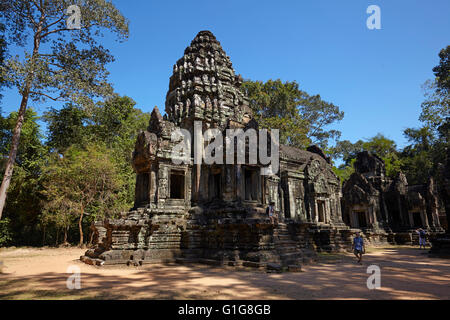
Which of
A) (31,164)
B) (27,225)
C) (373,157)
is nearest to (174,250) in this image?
(31,164)

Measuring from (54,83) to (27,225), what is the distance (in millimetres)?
18075

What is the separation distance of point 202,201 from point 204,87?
577cm

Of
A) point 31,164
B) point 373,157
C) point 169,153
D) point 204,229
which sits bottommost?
point 204,229

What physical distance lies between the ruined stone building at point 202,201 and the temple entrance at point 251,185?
0.04 metres

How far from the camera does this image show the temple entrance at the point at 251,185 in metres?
12.4

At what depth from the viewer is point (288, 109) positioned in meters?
29.2

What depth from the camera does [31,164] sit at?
20797mm

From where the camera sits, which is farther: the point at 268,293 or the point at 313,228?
the point at 313,228

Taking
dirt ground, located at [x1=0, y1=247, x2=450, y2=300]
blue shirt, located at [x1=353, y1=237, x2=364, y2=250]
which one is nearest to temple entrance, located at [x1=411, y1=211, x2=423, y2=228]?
blue shirt, located at [x1=353, y1=237, x2=364, y2=250]

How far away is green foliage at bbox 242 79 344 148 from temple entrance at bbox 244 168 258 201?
14.8m

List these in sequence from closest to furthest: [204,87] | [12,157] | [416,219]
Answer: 1. [12,157]
2. [204,87]
3. [416,219]

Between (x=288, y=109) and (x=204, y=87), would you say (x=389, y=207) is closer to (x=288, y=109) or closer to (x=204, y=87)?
(x=288, y=109)

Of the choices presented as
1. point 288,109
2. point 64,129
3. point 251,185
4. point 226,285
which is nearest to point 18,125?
point 251,185
